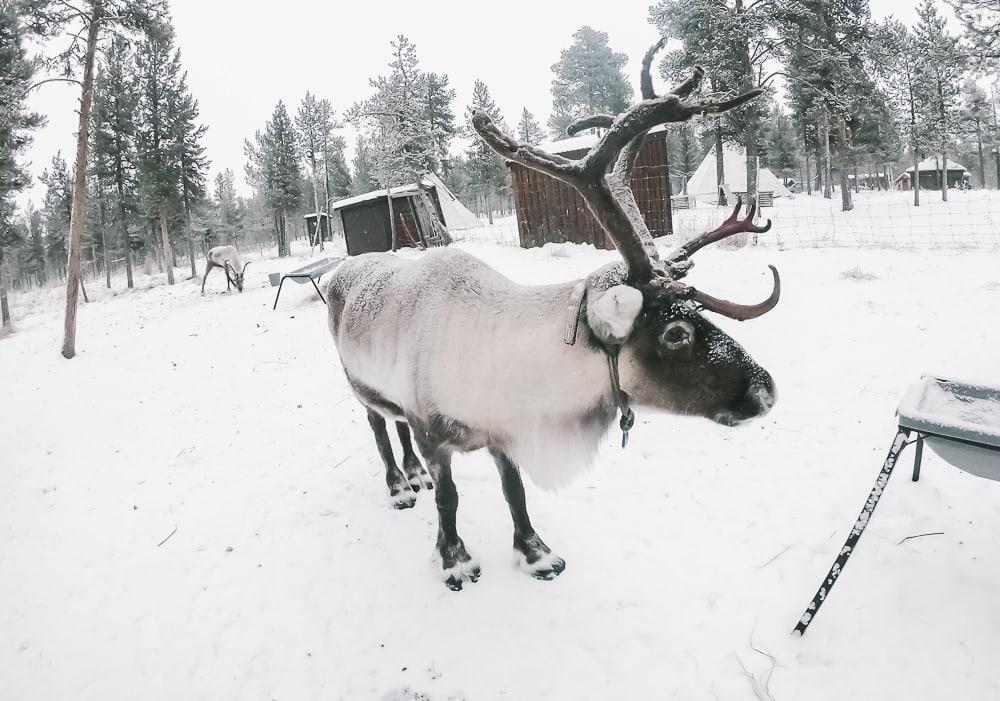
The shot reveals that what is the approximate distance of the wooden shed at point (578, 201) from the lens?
12.9m

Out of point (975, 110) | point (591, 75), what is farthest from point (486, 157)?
point (975, 110)

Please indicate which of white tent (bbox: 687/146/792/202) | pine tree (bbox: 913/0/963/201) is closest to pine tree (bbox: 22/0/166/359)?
white tent (bbox: 687/146/792/202)

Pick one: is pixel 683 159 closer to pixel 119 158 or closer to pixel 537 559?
pixel 119 158

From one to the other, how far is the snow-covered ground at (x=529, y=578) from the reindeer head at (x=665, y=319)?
1116mm

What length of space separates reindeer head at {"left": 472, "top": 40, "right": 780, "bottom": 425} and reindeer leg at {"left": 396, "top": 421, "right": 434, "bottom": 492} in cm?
217

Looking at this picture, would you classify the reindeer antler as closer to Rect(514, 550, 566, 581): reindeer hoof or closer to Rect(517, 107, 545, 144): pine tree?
Rect(514, 550, 566, 581): reindeer hoof

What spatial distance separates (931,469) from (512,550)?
268 centimetres

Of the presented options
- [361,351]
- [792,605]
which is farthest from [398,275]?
[792,605]

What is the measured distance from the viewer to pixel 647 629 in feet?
7.78

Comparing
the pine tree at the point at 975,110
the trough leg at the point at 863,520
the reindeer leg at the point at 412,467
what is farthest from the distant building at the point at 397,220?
the pine tree at the point at 975,110

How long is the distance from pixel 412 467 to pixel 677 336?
2509 mm

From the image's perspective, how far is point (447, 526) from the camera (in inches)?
112

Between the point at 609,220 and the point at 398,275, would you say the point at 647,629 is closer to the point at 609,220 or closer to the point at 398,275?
the point at 609,220

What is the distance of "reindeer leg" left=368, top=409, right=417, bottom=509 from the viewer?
3.59 metres
